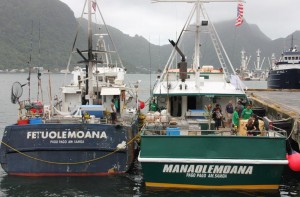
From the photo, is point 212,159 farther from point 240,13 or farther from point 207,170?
point 240,13

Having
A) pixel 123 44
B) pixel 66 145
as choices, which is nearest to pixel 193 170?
pixel 66 145

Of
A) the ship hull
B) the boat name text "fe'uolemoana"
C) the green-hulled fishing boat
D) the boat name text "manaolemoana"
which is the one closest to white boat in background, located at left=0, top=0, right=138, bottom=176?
the boat name text "fe'uolemoana"

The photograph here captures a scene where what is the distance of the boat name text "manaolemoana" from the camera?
45.0 feet

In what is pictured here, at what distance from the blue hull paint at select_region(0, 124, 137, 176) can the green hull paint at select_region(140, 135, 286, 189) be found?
2.66m

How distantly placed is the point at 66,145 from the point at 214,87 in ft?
23.4

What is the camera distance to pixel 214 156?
1367 cm

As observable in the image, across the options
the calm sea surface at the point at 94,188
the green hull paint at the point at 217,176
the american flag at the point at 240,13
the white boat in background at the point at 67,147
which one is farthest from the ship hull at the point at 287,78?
the green hull paint at the point at 217,176

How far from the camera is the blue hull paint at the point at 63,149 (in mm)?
15977

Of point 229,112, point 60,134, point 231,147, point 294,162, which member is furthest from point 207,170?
point 60,134

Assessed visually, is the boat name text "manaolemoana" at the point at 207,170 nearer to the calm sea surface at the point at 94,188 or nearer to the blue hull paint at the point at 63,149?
the calm sea surface at the point at 94,188

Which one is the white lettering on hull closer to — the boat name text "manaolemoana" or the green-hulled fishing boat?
the green-hulled fishing boat

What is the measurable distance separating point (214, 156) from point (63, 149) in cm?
580

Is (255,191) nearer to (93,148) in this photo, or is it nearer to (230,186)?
(230,186)

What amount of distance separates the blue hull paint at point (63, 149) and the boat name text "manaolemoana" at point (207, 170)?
10.3 ft
